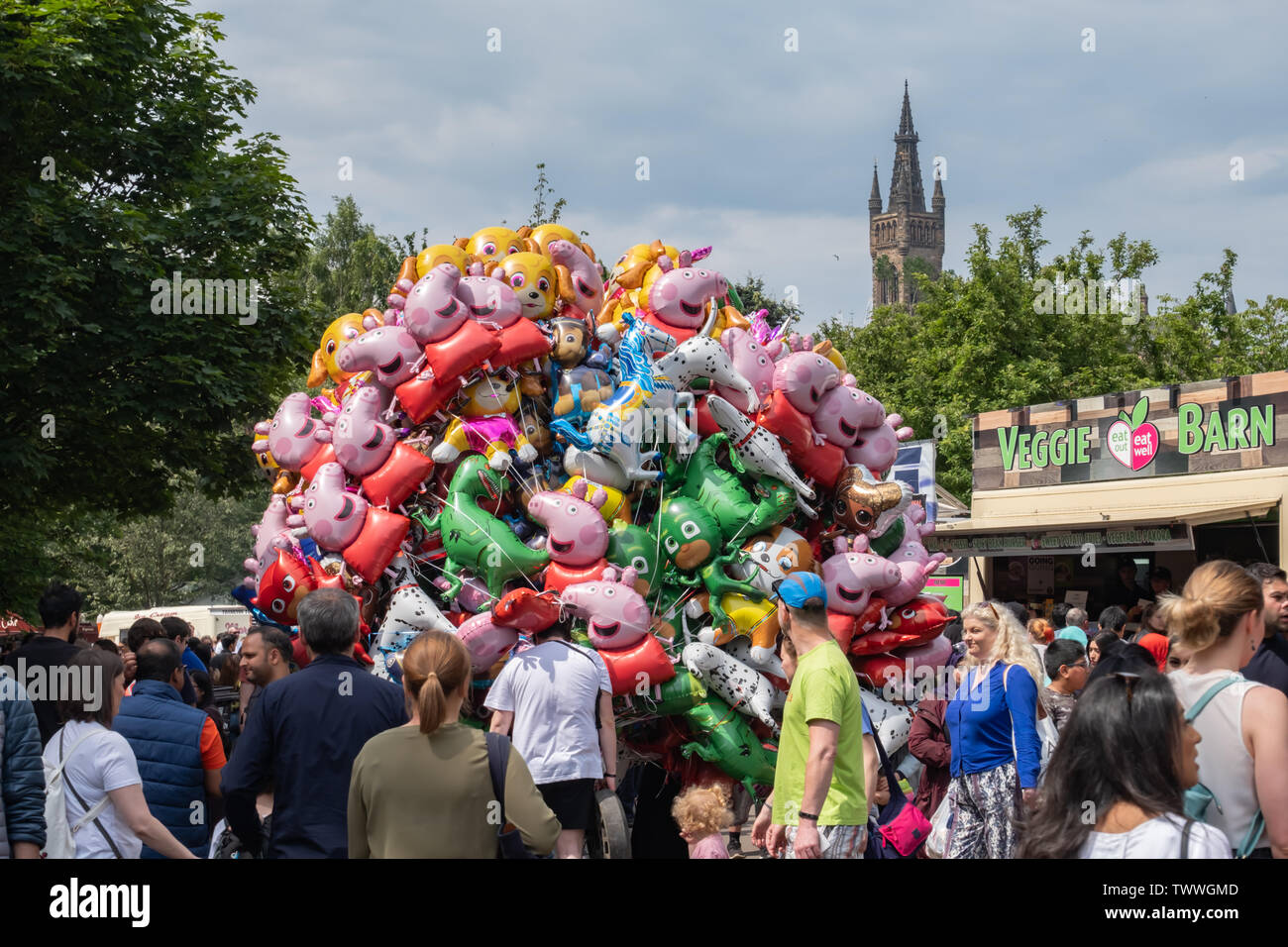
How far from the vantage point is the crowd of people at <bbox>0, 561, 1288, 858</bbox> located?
301 cm

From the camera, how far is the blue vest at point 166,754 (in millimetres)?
5172

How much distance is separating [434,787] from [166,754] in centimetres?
195

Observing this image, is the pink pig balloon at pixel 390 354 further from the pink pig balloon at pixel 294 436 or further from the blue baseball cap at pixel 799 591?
the blue baseball cap at pixel 799 591

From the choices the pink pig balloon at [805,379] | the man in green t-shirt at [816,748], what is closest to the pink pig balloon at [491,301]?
the pink pig balloon at [805,379]

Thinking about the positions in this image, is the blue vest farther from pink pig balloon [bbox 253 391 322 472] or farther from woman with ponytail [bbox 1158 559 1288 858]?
woman with ponytail [bbox 1158 559 1288 858]

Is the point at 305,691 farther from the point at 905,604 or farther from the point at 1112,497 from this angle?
the point at 1112,497

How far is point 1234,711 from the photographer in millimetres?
3727

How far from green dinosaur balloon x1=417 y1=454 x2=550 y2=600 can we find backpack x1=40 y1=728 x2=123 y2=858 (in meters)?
2.82

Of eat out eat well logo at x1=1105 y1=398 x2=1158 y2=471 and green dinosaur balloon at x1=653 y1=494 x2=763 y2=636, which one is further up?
eat out eat well logo at x1=1105 y1=398 x2=1158 y2=471

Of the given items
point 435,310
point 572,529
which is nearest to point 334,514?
point 435,310

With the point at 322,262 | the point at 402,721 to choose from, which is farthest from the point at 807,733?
the point at 322,262

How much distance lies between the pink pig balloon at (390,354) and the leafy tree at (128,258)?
713cm

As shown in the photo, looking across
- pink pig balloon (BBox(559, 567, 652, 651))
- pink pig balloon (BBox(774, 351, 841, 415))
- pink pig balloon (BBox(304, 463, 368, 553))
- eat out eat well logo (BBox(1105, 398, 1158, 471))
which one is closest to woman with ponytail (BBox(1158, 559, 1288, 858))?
pink pig balloon (BBox(559, 567, 652, 651))
